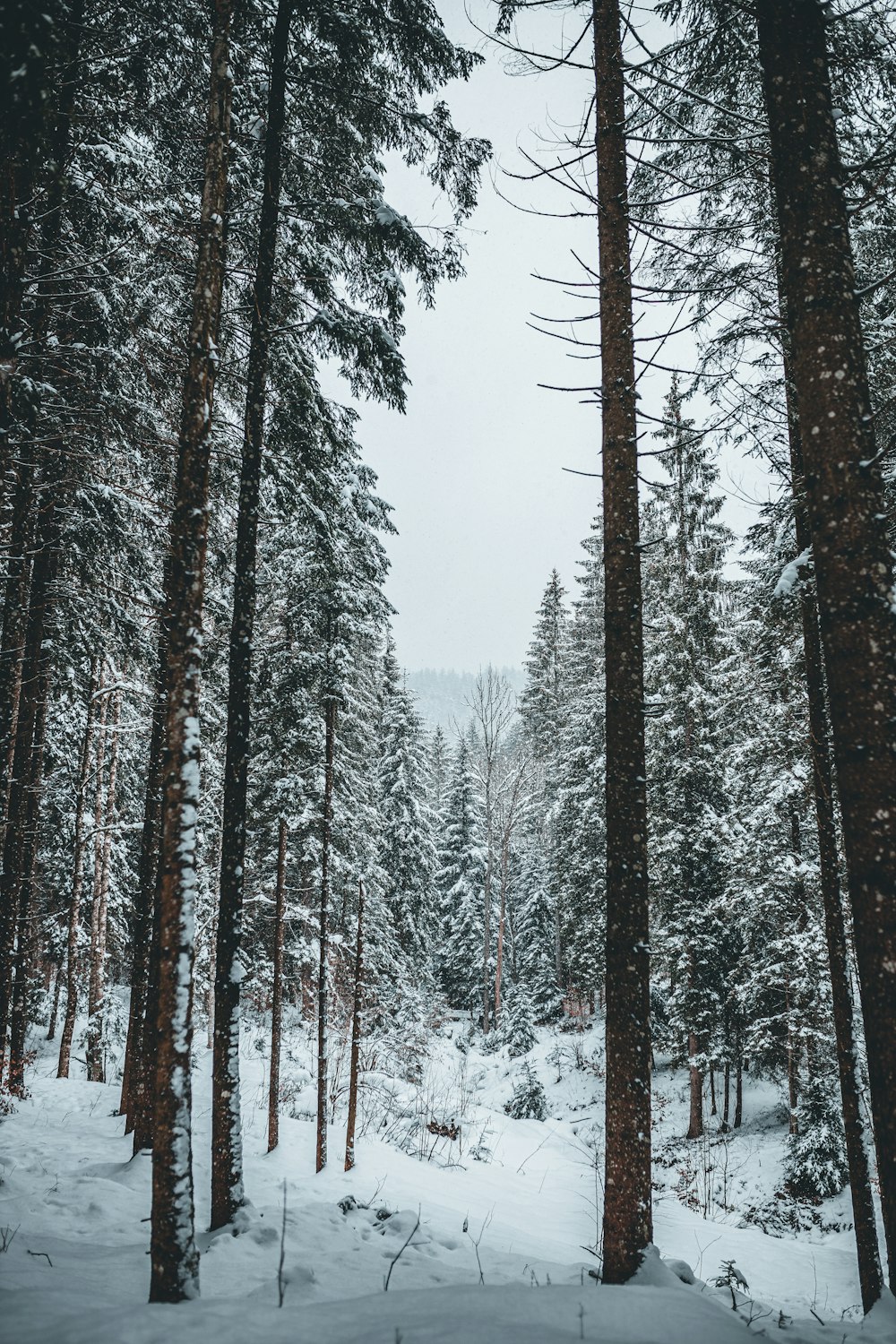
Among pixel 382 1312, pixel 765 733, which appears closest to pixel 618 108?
pixel 382 1312

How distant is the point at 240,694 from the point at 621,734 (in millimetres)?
4094

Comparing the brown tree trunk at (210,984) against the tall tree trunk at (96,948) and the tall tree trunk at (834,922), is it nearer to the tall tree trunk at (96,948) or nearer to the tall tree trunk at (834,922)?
the tall tree trunk at (96,948)

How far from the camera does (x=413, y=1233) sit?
5621 millimetres

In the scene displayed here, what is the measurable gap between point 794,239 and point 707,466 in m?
15.3

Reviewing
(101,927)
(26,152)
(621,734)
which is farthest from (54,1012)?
(26,152)

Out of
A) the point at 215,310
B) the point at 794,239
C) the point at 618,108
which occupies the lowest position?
the point at 794,239

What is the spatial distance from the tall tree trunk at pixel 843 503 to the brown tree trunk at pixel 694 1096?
49.9ft

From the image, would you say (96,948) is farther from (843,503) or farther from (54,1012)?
(843,503)

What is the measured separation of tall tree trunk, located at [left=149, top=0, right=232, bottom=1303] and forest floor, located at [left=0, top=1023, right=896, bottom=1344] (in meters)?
0.46

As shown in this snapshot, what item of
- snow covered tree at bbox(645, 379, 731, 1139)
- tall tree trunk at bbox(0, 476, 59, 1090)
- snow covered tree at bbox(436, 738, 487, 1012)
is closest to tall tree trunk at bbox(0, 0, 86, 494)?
tall tree trunk at bbox(0, 476, 59, 1090)

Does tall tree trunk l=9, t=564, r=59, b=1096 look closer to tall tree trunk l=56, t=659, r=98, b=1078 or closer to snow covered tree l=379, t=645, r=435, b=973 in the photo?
tall tree trunk l=56, t=659, r=98, b=1078

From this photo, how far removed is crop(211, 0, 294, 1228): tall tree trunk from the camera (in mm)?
5785

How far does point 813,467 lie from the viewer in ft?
11.7

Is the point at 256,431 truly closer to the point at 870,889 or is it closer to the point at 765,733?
the point at 870,889
